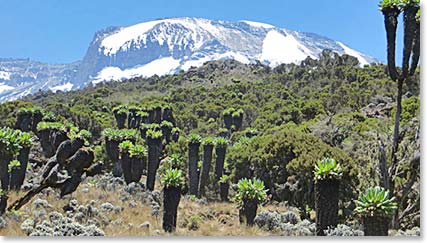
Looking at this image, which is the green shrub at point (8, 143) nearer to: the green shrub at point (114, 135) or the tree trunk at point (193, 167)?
the green shrub at point (114, 135)

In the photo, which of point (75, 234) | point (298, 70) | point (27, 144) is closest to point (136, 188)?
point (27, 144)

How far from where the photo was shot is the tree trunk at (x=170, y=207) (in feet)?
24.0

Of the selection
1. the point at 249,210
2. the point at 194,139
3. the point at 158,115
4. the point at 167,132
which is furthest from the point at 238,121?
the point at 249,210

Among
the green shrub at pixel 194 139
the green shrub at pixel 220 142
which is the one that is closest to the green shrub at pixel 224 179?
the green shrub at pixel 220 142

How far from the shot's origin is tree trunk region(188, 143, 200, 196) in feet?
48.0

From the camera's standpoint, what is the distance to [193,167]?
1476cm

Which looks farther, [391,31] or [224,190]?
[224,190]

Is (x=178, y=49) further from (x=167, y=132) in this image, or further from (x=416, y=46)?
(x=416, y=46)

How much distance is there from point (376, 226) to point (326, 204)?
1.02 meters

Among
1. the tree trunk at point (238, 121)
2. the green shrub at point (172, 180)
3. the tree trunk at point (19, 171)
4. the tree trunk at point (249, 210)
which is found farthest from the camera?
the tree trunk at point (238, 121)

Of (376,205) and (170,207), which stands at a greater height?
(376,205)

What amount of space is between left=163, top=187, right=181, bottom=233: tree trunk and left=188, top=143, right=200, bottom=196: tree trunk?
6690 mm

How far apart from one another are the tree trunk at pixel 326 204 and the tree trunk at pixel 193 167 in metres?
8.47

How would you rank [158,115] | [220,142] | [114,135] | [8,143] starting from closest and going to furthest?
[8,143], [114,135], [220,142], [158,115]
